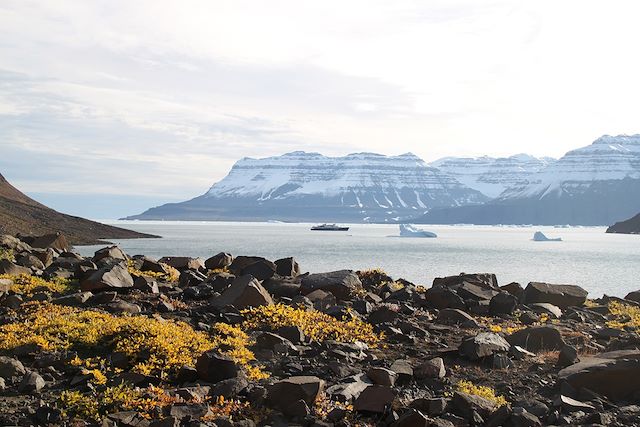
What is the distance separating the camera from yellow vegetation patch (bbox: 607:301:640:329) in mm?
23531

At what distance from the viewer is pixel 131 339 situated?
15.9 meters

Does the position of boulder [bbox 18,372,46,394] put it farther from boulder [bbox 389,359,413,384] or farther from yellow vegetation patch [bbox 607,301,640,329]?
yellow vegetation patch [bbox 607,301,640,329]

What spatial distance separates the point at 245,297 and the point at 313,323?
2935 mm

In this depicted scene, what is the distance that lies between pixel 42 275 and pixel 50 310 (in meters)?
7.75

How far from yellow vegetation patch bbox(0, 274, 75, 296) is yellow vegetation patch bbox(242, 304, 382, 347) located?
294 inches

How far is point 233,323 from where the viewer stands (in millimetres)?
20109

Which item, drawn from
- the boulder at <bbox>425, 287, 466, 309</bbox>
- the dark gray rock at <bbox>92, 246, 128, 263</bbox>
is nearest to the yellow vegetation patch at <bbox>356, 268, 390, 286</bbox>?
the boulder at <bbox>425, 287, 466, 309</bbox>

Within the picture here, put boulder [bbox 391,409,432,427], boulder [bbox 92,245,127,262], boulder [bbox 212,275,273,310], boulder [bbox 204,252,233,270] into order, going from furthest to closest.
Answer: boulder [bbox 204,252,233,270] → boulder [bbox 92,245,127,262] → boulder [bbox 212,275,273,310] → boulder [bbox 391,409,432,427]

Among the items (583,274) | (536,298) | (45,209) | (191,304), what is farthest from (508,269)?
(45,209)

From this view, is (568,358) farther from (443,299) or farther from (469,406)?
(443,299)

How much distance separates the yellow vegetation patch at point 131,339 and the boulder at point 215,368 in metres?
0.52

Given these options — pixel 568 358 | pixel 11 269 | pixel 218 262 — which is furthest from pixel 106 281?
pixel 568 358

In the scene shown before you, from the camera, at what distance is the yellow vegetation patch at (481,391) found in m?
14.5

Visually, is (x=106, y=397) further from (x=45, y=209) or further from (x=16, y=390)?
(x=45, y=209)
